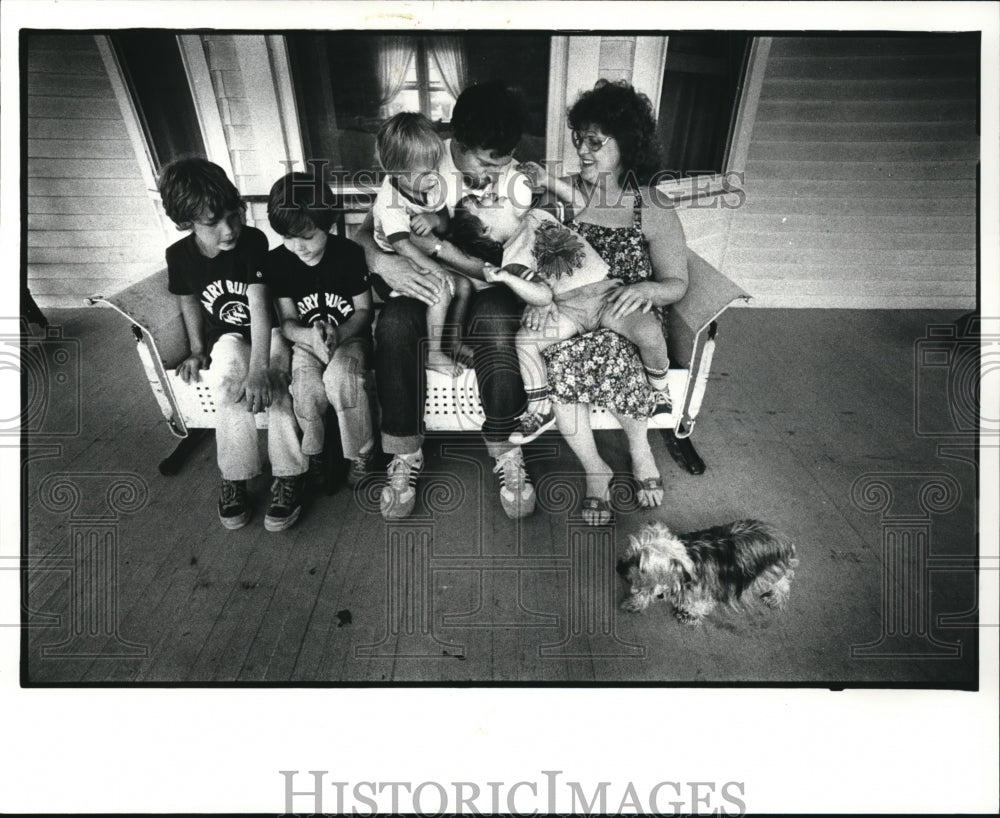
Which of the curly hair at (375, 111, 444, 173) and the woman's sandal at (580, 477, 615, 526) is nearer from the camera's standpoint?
the curly hair at (375, 111, 444, 173)

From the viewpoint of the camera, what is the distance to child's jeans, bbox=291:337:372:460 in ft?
3.91

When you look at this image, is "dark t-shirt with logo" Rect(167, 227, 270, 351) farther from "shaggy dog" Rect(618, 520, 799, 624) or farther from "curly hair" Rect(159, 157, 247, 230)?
"shaggy dog" Rect(618, 520, 799, 624)

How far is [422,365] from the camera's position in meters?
1.18

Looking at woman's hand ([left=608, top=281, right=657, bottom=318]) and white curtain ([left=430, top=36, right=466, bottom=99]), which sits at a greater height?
white curtain ([left=430, top=36, right=466, bottom=99])

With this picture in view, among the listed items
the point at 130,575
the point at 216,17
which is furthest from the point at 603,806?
the point at 216,17

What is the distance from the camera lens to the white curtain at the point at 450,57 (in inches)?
42.6

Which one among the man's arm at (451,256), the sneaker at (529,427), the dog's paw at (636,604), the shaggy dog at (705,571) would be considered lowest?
the dog's paw at (636,604)

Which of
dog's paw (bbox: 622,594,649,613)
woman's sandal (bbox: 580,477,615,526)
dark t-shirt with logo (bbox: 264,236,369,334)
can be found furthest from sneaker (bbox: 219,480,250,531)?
dog's paw (bbox: 622,594,649,613)

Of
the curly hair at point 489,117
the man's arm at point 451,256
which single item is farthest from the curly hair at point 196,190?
the curly hair at point 489,117

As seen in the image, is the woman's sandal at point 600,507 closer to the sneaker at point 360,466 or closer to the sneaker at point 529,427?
the sneaker at point 529,427

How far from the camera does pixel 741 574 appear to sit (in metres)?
1.18

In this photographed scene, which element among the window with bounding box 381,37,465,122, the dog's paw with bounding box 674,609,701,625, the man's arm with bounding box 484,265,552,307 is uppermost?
the window with bounding box 381,37,465,122

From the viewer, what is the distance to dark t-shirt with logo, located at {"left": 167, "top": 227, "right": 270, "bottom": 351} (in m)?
1.16

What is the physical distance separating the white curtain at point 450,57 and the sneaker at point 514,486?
74 centimetres
